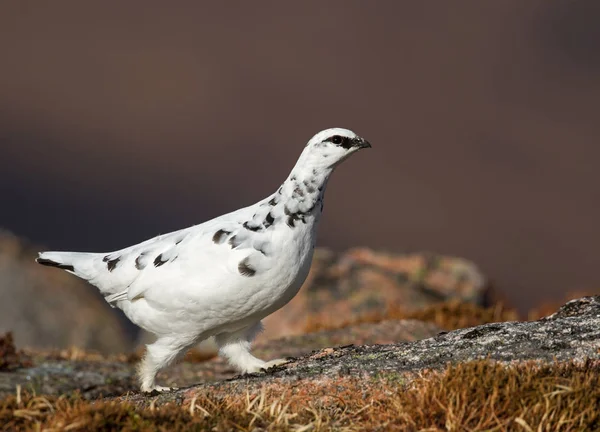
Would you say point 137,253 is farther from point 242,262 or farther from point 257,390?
point 257,390

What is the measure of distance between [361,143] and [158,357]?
2610 mm

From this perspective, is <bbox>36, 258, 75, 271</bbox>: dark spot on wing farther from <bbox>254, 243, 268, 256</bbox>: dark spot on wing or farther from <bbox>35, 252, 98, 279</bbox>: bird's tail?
<bbox>254, 243, 268, 256</bbox>: dark spot on wing

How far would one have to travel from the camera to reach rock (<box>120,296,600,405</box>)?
490 cm

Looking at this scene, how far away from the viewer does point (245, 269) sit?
241 inches

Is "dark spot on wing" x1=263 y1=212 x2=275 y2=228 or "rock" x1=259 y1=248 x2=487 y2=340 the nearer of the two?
"dark spot on wing" x1=263 y1=212 x2=275 y2=228

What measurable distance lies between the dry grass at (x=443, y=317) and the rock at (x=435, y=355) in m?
7.30

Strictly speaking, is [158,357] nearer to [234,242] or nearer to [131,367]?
[234,242]

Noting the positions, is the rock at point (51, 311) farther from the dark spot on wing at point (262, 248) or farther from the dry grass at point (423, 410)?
the dry grass at point (423, 410)

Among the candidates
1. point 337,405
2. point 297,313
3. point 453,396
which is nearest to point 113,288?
point 337,405

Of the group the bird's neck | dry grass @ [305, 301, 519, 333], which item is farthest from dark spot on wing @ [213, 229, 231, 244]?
dry grass @ [305, 301, 519, 333]

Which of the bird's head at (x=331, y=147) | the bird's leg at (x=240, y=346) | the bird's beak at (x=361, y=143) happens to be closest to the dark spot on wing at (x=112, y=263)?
the bird's leg at (x=240, y=346)

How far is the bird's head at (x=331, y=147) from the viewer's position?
636 centimetres

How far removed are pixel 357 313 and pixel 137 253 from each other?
957 cm

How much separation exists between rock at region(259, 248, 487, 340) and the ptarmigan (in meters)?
7.49
